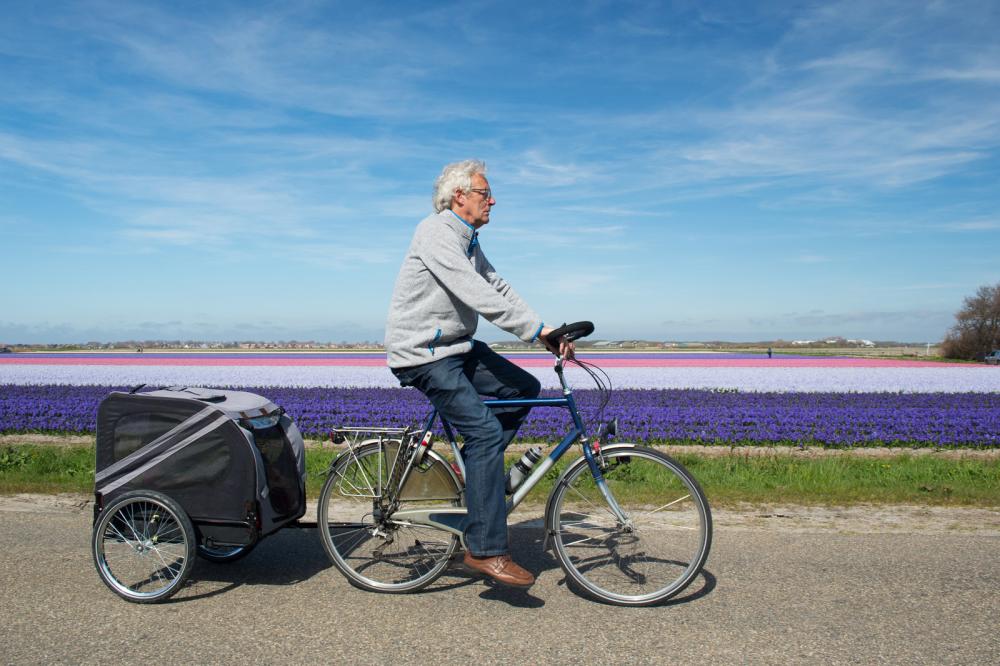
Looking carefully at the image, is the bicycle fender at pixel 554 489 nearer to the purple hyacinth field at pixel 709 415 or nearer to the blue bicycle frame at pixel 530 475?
the blue bicycle frame at pixel 530 475

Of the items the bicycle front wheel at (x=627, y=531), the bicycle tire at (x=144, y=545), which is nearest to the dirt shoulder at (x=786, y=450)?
the bicycle front wheel at (x=627, y=531)

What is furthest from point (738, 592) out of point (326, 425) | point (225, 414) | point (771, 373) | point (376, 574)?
point (771, 373)

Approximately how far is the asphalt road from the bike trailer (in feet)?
1.37

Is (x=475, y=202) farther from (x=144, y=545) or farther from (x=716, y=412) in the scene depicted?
(x=716, y=412)

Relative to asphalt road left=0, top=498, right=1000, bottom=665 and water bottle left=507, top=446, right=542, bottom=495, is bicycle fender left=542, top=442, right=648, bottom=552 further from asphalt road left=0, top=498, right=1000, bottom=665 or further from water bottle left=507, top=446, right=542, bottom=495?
asphalt road left=0, top=498, right=1000, bottom=665

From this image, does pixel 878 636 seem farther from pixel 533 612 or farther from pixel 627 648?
pixel 533 612

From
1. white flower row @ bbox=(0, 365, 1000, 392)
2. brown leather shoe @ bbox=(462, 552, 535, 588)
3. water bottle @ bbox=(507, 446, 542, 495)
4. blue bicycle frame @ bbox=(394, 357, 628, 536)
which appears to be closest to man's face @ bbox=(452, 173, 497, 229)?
Answer: blue bicycle frame @ bbox=(394, 357, 628, 536)

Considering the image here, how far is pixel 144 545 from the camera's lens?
4.21 meters

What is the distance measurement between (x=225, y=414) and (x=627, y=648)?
7.95 feet

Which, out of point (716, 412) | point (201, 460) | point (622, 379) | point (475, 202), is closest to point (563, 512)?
point (475, 202)

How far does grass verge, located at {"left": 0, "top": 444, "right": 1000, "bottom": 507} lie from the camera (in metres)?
6.47

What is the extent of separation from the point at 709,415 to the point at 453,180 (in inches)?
339

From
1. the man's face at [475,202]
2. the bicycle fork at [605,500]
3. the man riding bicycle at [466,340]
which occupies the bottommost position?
the bicycle fork at [605,500]

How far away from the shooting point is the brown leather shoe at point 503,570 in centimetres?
387
